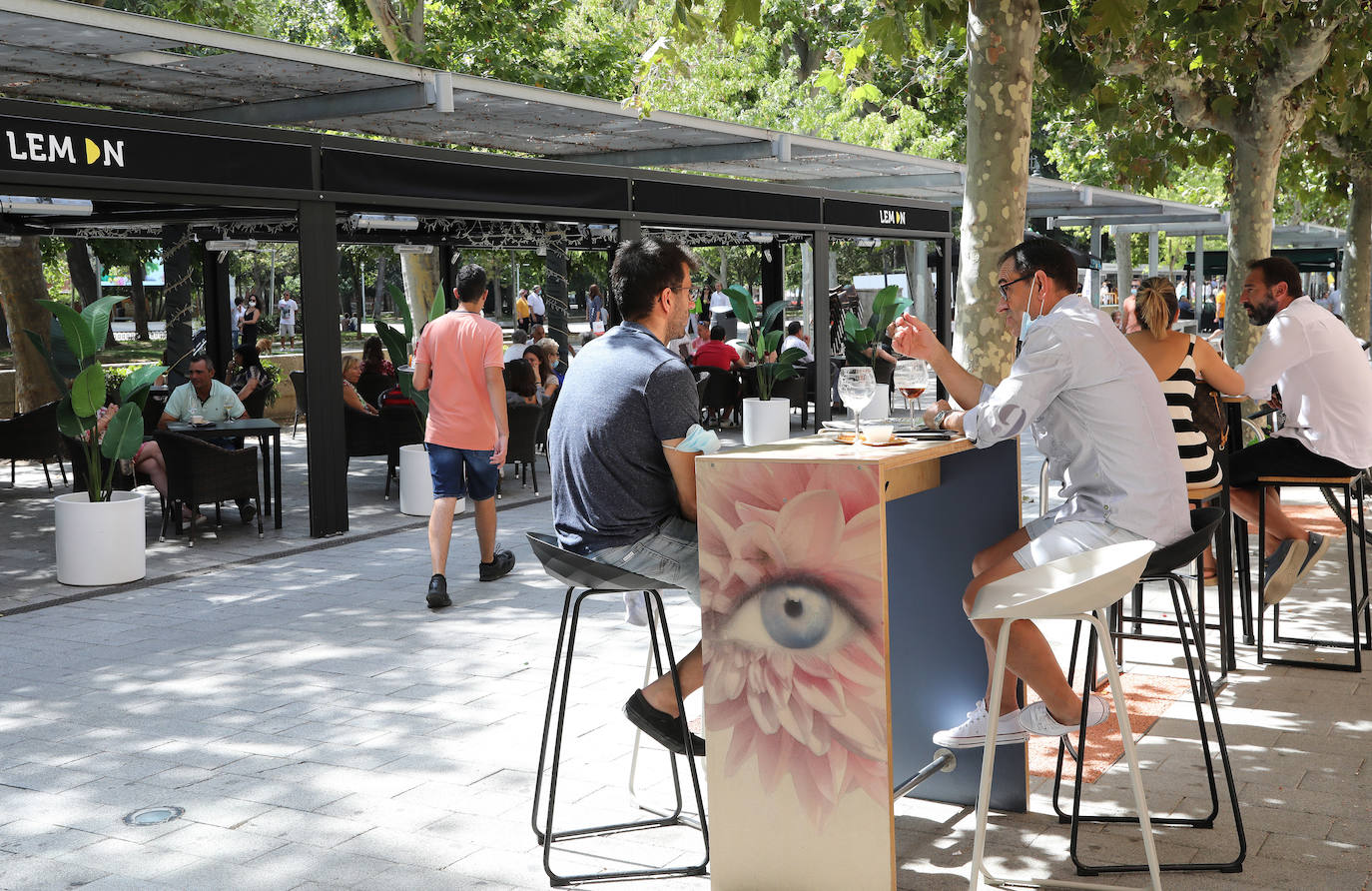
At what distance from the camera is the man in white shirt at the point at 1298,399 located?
5977mm

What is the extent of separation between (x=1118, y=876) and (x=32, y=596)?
655 cm

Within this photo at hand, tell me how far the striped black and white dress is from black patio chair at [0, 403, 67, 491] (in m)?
9.58

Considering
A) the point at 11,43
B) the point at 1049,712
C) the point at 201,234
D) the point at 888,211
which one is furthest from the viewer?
the point at 888,211

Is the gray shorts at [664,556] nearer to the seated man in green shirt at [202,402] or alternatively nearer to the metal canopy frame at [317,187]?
the metal canopy frame at [317,187]

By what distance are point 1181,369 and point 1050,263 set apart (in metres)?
1.94

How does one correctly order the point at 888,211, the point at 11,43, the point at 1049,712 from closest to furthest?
the point at 1049,712 → the point at 11,43 → the point at 888,211

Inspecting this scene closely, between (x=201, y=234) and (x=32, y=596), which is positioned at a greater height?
(x=201, y=234)

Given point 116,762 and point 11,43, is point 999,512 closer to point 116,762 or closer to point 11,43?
Answer: point 116,762

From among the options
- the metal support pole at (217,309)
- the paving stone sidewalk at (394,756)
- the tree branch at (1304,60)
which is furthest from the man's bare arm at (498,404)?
the metal support pole at (217,309)

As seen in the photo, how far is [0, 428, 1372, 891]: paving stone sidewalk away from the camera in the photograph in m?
3.85

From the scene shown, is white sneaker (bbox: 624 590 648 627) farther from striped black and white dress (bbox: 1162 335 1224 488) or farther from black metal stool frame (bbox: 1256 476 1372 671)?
black metal stool frame (bbox: 1256 476 1372 671)

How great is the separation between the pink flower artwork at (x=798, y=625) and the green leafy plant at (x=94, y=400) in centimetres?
584

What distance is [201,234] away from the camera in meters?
15.2

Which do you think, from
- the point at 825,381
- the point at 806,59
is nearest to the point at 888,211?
the point at 825,381
